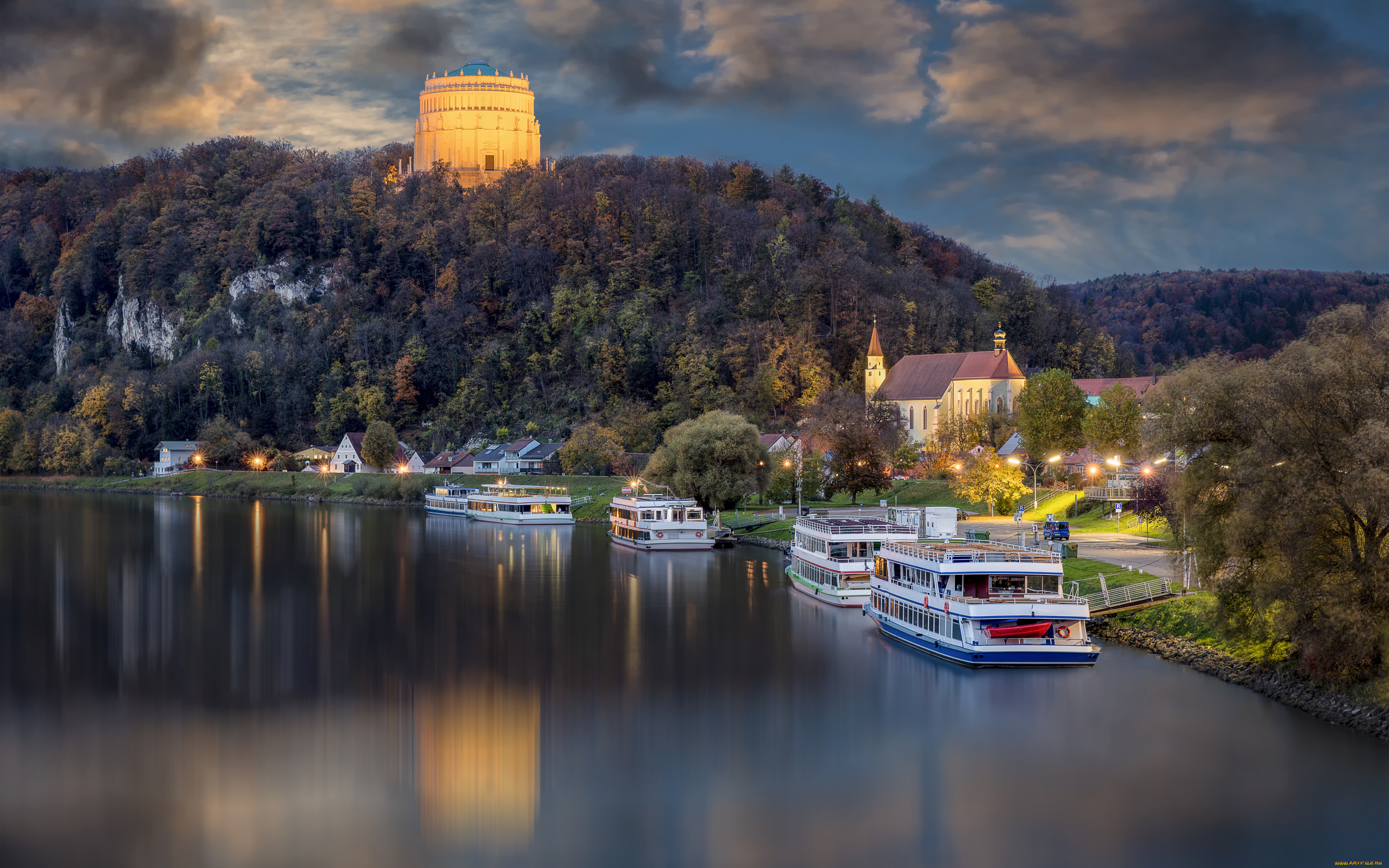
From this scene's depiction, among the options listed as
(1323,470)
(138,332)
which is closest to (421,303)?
(138,332)

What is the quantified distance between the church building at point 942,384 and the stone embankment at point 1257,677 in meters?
59.7

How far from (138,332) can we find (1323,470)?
502ft

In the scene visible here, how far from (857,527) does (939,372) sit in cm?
6153

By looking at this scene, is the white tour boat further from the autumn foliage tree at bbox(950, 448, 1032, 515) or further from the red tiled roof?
the red tiled roof

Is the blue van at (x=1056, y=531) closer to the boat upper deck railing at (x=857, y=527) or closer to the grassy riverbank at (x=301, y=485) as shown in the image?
the boat upper deck railing at (x=857, y=527)

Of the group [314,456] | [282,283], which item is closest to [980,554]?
[314,456]

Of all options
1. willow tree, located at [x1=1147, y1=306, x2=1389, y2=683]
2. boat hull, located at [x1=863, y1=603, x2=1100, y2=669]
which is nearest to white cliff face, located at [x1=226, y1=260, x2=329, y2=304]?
boat hull, located at [x1=863, y1=603, x2=1100, y2=669]

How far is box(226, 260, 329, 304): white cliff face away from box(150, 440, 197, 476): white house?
1026 inches

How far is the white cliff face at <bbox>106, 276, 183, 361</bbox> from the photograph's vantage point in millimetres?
148625

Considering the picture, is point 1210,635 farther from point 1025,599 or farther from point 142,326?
point 142,326

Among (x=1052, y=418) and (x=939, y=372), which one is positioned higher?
(x=939, y=372)

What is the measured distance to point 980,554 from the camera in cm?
3328

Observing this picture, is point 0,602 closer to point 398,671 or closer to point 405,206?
point 398,671

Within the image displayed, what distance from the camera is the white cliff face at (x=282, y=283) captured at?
145 metres
